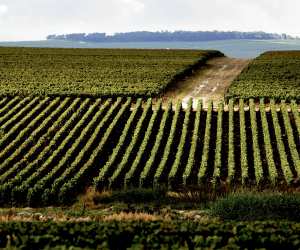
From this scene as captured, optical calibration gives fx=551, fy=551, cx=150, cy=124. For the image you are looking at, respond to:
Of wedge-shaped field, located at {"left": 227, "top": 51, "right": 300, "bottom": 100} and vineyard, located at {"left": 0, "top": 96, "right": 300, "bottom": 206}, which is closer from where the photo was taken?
vineyard, located at {"left": 0, "top": 96, "right": 300, "bottom": 206}

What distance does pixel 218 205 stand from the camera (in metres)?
23.3

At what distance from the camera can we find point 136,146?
37031 mm

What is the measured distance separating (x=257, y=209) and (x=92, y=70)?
4412cm

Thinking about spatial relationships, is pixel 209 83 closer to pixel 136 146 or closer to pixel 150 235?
pixel 136 146

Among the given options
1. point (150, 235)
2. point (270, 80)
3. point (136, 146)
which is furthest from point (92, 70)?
point (150, 235)

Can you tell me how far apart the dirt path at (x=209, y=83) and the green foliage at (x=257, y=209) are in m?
25.2

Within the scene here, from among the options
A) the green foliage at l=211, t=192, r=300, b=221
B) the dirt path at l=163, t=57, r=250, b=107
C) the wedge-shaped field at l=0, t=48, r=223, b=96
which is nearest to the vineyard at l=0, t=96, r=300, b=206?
the wedge-shaped field at l=0, t=48, r=223, b=96

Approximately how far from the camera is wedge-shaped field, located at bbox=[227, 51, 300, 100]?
162 feet

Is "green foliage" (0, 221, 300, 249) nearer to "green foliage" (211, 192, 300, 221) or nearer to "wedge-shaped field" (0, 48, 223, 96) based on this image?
"green foliage" (211, 192, 300, 221)

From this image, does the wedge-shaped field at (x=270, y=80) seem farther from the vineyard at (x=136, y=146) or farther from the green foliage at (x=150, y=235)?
the green foliage at (x=150, y=235)

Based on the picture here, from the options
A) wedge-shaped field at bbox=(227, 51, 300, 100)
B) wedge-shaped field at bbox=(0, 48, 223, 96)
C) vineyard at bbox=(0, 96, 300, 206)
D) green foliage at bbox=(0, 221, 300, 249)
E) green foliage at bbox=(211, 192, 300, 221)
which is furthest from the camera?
wedge-shaped field at bbox=(0, 48, 223, 96)

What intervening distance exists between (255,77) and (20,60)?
32.3m

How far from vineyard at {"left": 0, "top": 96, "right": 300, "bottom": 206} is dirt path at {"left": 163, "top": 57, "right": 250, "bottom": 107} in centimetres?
542

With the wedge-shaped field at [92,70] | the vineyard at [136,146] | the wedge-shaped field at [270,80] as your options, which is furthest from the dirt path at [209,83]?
the vineyard at [136,146]
